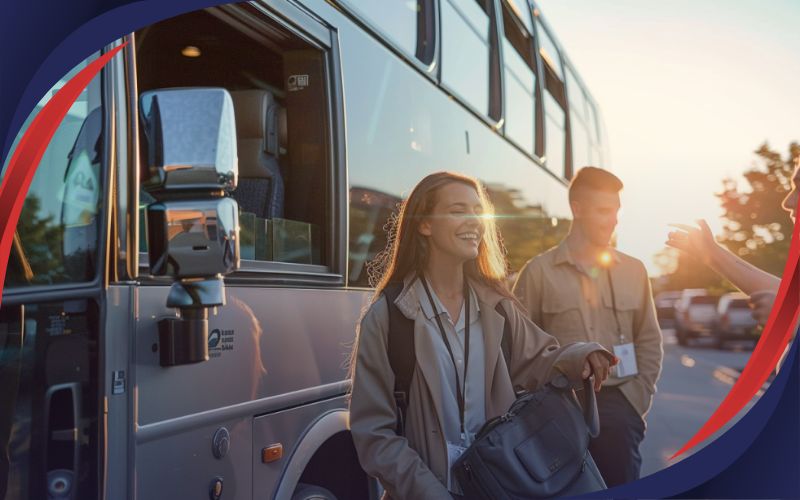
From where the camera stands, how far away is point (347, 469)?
11.7ft

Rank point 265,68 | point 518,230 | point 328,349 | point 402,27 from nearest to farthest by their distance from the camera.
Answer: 1. point 328,349
2. point 265,68
3. point 402,27
4. point 518,230

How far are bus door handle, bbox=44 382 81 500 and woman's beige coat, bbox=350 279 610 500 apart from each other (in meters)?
0.75

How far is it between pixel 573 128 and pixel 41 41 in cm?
681

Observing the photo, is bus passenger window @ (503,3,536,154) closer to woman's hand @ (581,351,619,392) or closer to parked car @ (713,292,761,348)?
woman's hand @ (581,351,619,392)

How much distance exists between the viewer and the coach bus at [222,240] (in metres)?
1.94

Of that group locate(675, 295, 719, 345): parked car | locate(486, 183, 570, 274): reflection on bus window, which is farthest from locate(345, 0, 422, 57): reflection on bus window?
locate(675, 295, 719, 345): parked car

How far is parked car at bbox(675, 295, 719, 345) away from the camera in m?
24.4

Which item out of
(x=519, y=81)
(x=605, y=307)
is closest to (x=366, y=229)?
(x=605, y=307)

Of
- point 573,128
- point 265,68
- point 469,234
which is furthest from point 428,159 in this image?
point 573,128

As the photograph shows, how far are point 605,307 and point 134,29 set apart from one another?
2.41 metres

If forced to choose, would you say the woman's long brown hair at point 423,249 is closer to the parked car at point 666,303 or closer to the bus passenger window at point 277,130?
the bus passenger window at point 277,130

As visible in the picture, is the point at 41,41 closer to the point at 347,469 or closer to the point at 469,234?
the point at 469,234

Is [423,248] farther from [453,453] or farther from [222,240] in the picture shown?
[222,240]

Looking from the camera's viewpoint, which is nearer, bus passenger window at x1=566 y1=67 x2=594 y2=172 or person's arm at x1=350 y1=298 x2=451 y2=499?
person's arm at x1=350 y1=298 x2=451 y2=499
